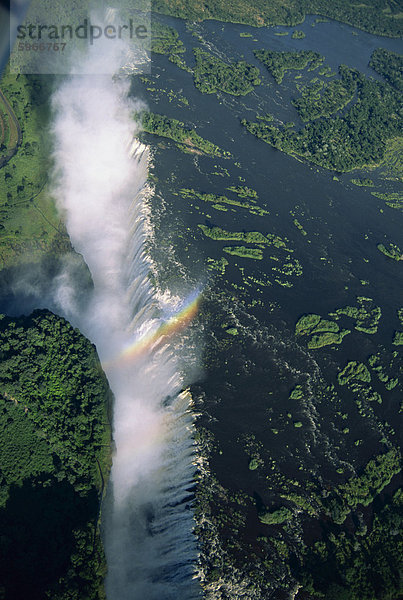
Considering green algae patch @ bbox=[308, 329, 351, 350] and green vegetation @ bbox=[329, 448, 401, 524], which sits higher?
green algae patch @ bbox=[308, 329, 351, 350]

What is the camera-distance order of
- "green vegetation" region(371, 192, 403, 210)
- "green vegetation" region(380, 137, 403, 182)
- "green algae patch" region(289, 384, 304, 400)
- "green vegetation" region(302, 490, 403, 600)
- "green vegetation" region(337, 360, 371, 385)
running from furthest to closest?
"green vegetation" region(380, 137, 403, 182) < "green vegetation" region(371, 192, 403, 210) < "green vegetation" region(337, 360, 371, 385) < "green algae patch" region(289, 384, 304, 400) < "green vegetation" region(302, 490, 403, 600)

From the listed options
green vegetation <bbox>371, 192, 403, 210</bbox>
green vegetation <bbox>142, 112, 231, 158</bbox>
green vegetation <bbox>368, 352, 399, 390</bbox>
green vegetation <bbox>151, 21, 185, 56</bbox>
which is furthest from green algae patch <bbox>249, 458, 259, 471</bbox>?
green vegetation <bbox>151, 21, 185, 56</bbox>

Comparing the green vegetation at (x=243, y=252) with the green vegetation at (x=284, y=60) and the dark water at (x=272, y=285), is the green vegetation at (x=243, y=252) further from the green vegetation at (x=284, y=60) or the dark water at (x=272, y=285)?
the green vegetation at (x=284, y=60)

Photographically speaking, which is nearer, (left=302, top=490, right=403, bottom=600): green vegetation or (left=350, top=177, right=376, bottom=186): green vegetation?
(left=302, top=490, right=403, bottom=600): green vegetation

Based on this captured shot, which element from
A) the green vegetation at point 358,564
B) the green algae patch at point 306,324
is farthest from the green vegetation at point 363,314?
the green vegetation at point 358,564

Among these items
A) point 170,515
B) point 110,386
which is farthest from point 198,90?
point 170,515

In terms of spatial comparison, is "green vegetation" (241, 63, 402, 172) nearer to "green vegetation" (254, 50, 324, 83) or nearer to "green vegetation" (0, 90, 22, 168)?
"green vegetation" (254, 50, 324, 83)

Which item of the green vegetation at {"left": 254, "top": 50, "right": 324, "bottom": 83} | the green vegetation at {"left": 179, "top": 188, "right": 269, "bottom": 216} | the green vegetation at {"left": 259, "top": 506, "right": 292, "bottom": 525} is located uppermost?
the green vegetation at {"left": 254, "top": 50, "right": 324, "bottom": 83}

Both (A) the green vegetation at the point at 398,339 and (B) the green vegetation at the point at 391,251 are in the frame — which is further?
(B) the green vegetation at the point at 391,251
